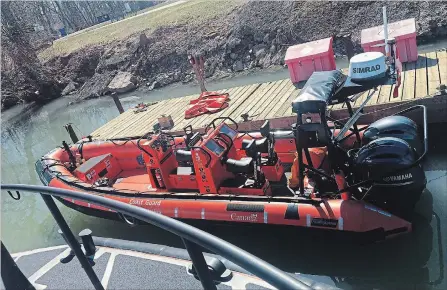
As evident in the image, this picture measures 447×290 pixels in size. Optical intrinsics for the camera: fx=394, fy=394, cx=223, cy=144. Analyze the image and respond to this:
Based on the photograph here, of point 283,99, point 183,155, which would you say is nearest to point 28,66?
point 283,99

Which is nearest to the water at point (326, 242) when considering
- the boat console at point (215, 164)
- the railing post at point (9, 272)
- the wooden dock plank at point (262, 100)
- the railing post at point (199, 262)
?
the boat console at point (215, 164)

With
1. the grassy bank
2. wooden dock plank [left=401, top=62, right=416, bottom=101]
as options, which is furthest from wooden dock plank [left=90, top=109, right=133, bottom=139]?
the grassy bank

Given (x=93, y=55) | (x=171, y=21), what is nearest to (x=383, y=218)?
(x=171, y=21)

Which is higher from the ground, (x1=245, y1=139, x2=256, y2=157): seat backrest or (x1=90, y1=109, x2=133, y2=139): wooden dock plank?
(x1=245, y1=139, x2=256, y2=157): seat backrest

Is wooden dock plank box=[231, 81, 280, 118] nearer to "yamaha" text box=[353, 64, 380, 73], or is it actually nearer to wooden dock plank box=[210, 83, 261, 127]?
wooden dock plank box=[210, 83, 261, 127]

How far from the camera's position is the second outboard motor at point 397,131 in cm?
540

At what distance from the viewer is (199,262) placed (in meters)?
1.49

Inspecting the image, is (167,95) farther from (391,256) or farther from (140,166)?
(391,256)

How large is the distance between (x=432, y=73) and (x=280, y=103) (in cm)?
334

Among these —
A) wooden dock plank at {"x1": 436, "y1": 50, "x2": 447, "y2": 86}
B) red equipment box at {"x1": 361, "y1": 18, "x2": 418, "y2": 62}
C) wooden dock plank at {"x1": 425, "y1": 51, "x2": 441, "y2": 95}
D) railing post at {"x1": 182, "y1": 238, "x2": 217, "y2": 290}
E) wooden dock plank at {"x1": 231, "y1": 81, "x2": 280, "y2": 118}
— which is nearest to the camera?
railing post at {"x1": 182, "y1": 238, "x2": 217, "y2": 290}

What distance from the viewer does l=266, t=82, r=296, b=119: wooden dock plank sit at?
29.4 ft

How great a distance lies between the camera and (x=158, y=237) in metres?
7.29

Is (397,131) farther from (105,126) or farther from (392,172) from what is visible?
(105,126)

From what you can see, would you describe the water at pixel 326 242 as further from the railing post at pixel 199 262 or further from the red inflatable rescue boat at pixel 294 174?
the railing post at pixel 199 262
